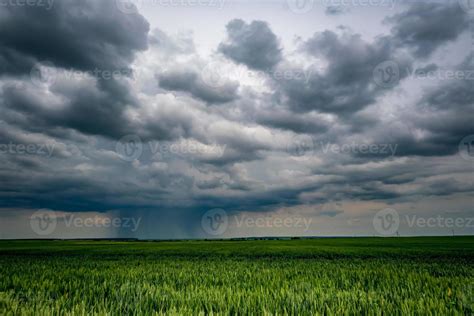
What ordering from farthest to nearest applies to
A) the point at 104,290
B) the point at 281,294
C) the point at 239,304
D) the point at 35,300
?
the point at 104,290
the point at 281,294
the point at 35,300
the point at 239,304

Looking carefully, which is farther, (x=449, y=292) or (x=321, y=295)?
(x=449, y=292)

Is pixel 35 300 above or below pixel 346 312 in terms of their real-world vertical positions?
below

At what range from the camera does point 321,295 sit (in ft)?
19.6

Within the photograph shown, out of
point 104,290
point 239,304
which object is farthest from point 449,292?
point 104,290

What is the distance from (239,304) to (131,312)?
2040mm

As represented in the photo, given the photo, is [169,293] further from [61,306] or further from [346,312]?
[346,312]

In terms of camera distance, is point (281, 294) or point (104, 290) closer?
point (281, 294)

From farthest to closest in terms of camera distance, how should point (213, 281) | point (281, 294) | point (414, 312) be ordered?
point (213, 281)
point (281, 294)
point (414, 312)

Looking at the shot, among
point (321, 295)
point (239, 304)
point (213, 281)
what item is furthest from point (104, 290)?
point (321, 295)

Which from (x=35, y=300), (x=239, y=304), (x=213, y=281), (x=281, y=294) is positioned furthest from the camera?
(x=213, y=281)

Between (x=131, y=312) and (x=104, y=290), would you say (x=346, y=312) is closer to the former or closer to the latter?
(x=131, y=312)

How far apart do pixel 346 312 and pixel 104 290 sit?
5.77 metres

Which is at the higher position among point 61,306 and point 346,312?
point 346,312

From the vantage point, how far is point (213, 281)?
864cm
